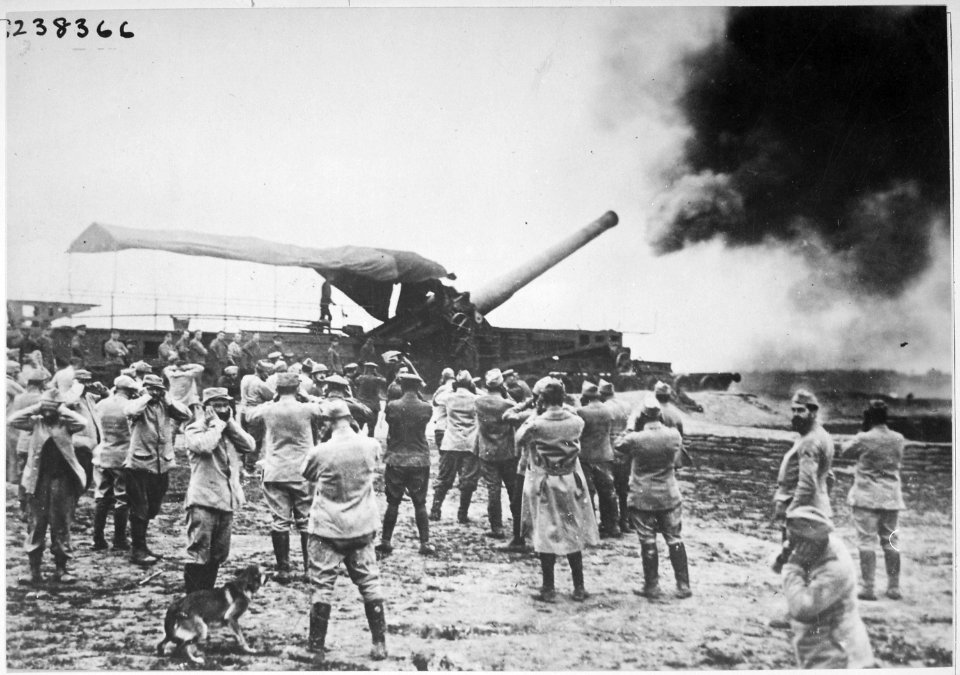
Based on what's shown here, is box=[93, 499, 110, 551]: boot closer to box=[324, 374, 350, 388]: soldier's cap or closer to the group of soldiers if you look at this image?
the group of soldiers

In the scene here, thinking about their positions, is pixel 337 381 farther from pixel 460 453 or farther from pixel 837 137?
pixel 837 137

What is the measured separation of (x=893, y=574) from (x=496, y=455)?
2948mm

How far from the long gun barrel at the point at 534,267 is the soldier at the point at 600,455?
966mm

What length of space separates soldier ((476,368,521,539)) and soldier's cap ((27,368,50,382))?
317cm

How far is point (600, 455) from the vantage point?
5617mm

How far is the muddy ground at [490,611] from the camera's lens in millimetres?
5152

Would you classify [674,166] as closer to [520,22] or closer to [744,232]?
[744,232]

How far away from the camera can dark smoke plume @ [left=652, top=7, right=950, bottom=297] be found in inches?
227

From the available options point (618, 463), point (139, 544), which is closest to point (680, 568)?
point (618, 463)

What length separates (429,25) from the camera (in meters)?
5.74

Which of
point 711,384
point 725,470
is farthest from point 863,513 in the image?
point 711,384

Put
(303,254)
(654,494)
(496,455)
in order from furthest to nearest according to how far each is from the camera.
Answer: (303,254), (496,455), (654,494)

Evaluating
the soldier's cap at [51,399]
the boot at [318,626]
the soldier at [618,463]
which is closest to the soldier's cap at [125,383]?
the soldier's cap at [51,399]

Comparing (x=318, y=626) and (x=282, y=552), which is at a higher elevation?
(x=282, y=552)
